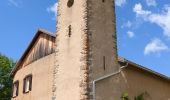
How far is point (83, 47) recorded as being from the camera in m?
19.0

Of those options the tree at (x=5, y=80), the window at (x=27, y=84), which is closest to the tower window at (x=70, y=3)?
the window at (x=27, y=84)

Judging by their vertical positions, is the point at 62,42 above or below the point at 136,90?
above

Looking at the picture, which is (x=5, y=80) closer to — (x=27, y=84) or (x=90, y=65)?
(x=27, y=84)

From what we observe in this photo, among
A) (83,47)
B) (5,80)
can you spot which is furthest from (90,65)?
(5,80)

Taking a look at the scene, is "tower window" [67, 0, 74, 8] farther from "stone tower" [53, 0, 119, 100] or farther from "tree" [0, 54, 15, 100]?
"tree" [0, 54, 15, 100]

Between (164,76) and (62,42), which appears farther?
(164,76)

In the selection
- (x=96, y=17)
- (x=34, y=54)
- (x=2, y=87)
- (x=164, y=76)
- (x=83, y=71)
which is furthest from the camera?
(x=2, y=87)

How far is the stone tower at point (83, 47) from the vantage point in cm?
1864

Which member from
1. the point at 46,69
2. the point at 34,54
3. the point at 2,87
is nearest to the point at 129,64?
the point at 46,69

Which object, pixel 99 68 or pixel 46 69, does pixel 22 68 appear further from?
pixel 99 68

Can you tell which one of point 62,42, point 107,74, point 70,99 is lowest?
point 70,99

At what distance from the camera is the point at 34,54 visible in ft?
85.7

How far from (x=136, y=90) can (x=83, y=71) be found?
4.34 metres

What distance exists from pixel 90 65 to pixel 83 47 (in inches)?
42.7
